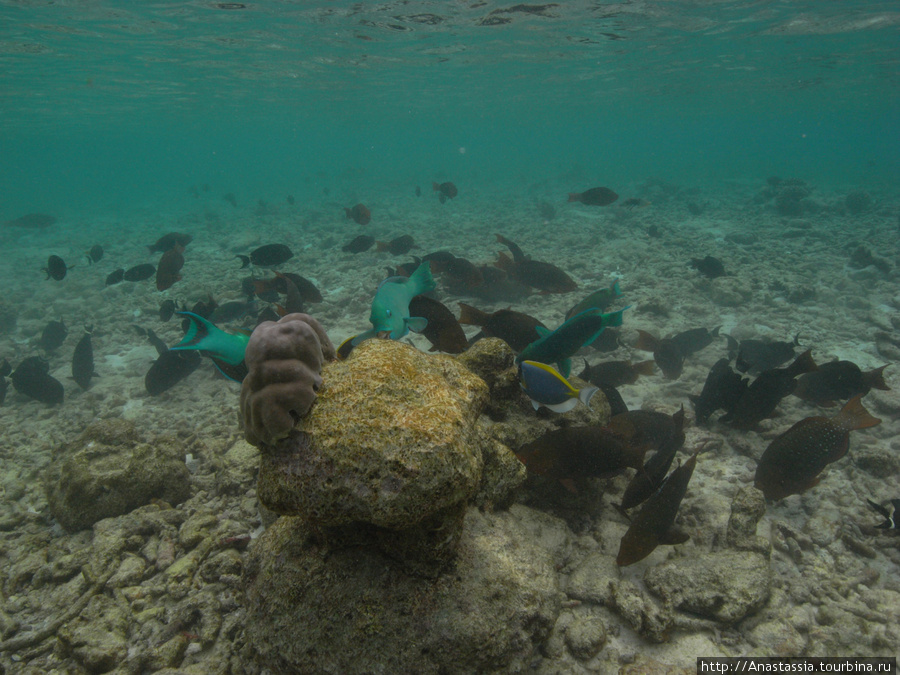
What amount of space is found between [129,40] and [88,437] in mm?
25024

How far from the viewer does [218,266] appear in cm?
1577

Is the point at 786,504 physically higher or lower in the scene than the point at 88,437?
lower

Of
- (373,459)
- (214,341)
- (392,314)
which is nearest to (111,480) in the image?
(214,341)

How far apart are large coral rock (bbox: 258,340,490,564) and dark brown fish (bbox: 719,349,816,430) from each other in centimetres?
422

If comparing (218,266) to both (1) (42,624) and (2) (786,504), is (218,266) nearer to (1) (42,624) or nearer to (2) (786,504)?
(1) (42,624)

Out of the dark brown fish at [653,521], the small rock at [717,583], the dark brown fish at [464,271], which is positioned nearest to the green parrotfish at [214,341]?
the dark brown fish at [653,521]

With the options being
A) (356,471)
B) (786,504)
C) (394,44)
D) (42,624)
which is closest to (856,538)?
(786,504)

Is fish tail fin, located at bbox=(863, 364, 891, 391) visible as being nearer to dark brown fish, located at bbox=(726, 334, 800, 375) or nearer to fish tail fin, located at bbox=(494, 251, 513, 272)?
dark brown fish, located at bbox=(726, 334, 800, 375)

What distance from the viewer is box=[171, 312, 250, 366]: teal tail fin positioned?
9.36ft

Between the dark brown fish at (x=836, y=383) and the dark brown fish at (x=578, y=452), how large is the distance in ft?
12.4

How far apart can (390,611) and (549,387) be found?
68.7 inches

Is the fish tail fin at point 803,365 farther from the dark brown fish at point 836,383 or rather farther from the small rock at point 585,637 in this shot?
the small rock at point 585,637

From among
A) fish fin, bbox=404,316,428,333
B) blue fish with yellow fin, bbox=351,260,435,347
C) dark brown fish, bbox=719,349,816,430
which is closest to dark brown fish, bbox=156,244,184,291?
blue fish with yellow fin, bbox=351,260,435,347

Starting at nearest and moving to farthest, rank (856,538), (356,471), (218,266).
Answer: (356,471) < (856,538) < (218,266)
